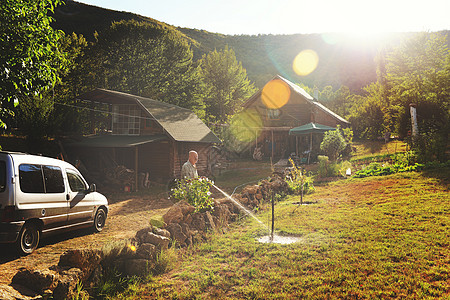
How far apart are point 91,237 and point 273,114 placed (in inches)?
1147

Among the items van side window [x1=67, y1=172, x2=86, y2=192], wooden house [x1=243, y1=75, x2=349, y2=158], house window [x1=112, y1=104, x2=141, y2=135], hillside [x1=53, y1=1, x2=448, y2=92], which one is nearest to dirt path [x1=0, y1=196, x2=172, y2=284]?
van side window [x1=67, y1=172, x2=86, y2=192]

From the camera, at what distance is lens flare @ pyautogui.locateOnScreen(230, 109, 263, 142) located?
31.7 metres

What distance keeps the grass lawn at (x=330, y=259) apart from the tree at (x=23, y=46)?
5.86 metres

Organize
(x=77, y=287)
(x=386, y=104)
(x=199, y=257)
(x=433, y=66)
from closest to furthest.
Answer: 1. (x=77, y=287)
2. (x=199, y=257)
3. (x=433, y=66)
4. (x=386, y=104)

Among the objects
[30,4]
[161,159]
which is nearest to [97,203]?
[30,4]

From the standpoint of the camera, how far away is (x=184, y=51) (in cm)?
4219

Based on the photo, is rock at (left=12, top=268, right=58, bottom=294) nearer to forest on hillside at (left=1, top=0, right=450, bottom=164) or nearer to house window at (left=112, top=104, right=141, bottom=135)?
forest on hillside at (left=1, top=0, right=450, bottom=164)

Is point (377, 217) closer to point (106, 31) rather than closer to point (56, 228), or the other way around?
point (56, 228)

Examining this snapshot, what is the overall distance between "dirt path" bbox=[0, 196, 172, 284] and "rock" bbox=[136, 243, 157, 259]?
176 centimetres

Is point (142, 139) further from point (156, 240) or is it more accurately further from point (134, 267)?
point (134, 267)

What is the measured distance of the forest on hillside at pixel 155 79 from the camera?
7.39 metres

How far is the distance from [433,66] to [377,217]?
978 inches

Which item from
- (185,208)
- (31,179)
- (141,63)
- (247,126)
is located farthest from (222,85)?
(31,179)

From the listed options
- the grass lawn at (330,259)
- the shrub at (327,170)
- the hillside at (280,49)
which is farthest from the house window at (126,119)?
the hillside at (280,49)
